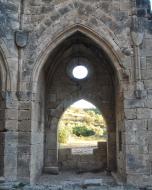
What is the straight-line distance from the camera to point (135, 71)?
304 inches

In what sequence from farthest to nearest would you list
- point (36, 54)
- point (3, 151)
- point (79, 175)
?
point (79, 175)
point (36, 54)
point (3, 151)

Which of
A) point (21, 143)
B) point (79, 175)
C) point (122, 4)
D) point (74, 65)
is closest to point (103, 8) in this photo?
point (122, 4)

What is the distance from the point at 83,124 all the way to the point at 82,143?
668 cm

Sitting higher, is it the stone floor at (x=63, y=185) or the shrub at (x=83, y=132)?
the shrub at (x=83, y=132)

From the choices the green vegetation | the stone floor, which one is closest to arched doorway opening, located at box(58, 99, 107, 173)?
the green vegetation

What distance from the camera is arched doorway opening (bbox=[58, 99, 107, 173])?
35.1 ft

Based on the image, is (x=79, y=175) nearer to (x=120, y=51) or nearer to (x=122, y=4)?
(x=120, y=51)

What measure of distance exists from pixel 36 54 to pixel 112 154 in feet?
13.8

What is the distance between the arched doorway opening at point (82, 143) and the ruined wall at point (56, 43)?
8.98 ft

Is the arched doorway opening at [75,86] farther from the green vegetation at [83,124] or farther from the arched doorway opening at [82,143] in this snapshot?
the green vegetation at [83,124]

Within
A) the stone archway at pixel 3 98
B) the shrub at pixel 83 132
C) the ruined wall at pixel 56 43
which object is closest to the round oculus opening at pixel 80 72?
the ruined wall at pixel 56 43

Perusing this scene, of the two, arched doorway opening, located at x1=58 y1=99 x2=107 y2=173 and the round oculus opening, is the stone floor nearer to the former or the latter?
arched doorway opening, located at x1=58 y1=99 x2=107 y2=173

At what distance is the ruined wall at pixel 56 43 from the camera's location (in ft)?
24.6

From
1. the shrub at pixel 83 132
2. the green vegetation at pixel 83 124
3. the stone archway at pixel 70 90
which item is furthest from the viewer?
the shrub at pixel 83 132
